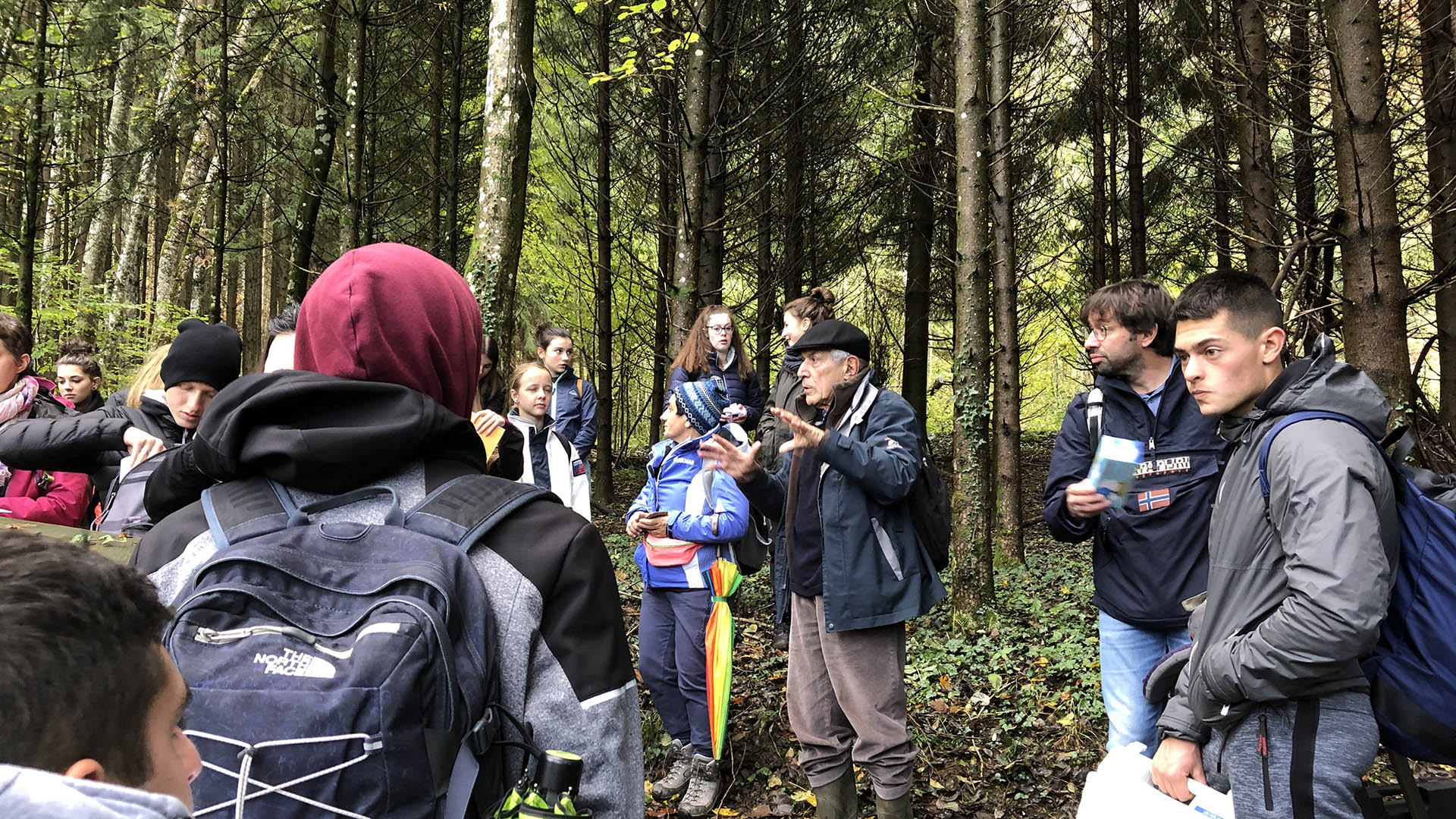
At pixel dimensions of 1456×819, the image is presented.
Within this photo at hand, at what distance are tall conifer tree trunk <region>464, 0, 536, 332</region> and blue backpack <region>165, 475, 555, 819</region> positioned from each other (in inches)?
162

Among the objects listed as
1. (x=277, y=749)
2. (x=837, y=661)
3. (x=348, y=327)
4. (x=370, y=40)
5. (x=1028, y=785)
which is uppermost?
(x=370, y=40)

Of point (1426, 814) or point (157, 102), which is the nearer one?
point (1426, 814)

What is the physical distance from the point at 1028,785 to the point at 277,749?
434 centimetres

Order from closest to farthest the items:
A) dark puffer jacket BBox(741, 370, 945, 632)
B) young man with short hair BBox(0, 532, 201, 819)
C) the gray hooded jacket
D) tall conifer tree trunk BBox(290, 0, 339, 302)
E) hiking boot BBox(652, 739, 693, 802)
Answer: young man with short hair BBox(0, 532, 201, 819), the gray hooded jacket, dark puffer jacket BBox(741, 370, 945, 632), hiking boot BBox(652, 739, 693, 802), tall conifer tree trunk BBox(290, 0, 339, 302)

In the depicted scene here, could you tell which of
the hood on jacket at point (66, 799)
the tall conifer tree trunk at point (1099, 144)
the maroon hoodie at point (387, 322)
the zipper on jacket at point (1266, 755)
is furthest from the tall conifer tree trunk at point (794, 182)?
the hood on jacket at point (66, 799)

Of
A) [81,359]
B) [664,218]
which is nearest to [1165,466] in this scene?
[81,359]

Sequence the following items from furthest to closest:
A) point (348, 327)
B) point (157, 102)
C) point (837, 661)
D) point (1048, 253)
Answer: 1. point (1048, 253)
2. point (157, 102)
3. point (837, 661)
4. point (348, 327)

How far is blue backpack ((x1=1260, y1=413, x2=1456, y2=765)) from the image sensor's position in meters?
2.05

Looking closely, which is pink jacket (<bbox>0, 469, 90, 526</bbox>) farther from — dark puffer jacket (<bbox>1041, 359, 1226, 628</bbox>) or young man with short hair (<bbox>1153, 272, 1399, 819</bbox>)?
young man with short hair (<bbox>1153, 272, 1399, 819</bbox>)

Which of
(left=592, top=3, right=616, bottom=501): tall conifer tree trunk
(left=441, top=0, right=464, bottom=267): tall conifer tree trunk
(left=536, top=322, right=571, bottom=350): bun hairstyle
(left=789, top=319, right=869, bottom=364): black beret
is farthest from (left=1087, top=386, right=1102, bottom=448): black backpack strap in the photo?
(left=441, top=0, right=464, bottom=267): tall conifer tree trunk

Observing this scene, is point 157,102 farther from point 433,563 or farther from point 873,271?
point 433,563

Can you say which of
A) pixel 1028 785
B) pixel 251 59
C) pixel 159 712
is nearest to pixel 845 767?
pixel 1028 785

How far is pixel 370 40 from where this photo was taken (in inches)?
532

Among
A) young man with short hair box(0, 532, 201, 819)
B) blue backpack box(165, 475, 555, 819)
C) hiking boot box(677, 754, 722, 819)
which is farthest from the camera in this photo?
hiking boot box(677, 754, 722, 819)
